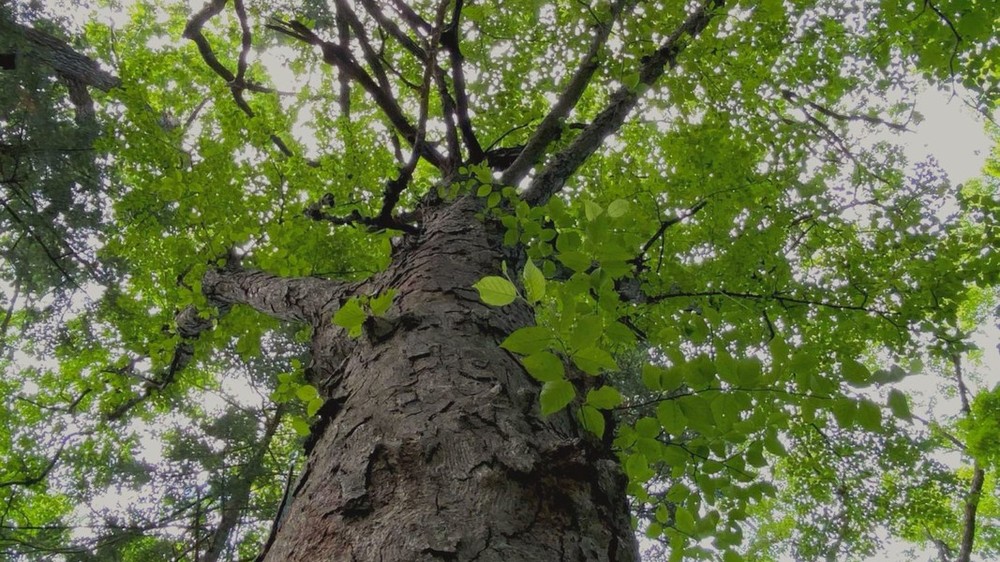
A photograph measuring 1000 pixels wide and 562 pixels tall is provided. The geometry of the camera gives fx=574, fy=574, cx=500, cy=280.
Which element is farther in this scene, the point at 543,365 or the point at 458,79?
the point at 458,79

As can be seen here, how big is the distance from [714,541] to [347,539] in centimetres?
112

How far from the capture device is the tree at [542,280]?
1.08m

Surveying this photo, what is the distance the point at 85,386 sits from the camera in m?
4.93

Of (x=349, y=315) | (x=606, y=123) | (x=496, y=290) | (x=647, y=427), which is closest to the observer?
(x=496, y=290)

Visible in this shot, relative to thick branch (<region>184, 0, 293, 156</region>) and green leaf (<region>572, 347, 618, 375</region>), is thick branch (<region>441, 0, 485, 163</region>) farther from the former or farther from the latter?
green leaf (<region>572, 347, 618, 375</region>)

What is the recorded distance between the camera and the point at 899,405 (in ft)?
3.32

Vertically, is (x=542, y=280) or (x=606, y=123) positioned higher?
(x=606, y=123)

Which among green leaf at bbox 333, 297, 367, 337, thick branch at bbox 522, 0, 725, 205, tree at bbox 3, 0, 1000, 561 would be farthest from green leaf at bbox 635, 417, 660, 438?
thick branch at bbox 522, 0, 725, 205

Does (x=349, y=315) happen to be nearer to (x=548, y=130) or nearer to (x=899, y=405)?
(x=899, y=405)

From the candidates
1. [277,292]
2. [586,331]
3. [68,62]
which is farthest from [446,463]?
[68,62]

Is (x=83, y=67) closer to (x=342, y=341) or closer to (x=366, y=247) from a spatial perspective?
(x=366, y=247)


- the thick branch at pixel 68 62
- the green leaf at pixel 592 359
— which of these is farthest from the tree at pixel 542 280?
the thick branch at pixel 68 62

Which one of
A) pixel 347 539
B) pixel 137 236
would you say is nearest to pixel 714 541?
pixel 347 539

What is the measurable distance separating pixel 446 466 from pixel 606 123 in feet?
9.78
